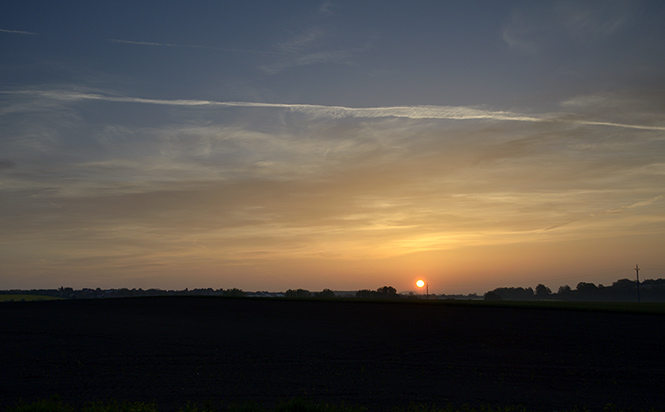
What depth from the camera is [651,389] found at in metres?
20.2

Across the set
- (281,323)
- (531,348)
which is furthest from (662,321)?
(281,323)

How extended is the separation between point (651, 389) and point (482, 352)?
344 inches

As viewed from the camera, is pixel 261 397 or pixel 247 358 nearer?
pixel 261 397

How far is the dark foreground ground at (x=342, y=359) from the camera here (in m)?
18.3

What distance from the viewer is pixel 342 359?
82.0ft

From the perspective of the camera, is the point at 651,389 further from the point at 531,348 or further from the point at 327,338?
the point at 327,338

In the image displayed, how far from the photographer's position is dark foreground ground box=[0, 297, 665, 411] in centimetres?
1831

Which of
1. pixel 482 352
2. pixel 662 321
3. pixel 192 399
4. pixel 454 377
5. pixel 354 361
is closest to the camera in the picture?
pixel 192 399

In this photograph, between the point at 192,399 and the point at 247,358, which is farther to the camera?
the point at 247,358

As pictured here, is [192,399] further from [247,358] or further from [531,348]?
[531,348]

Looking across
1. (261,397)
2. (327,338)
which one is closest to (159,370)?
(261,397)

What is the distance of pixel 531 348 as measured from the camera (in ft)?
93.4

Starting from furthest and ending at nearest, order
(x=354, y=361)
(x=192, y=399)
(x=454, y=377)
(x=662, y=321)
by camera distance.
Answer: (x=662, y=321) → (x=354, y=361) → (x=454, y=377) → (x=192, y=399)

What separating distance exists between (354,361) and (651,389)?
13.4 m
